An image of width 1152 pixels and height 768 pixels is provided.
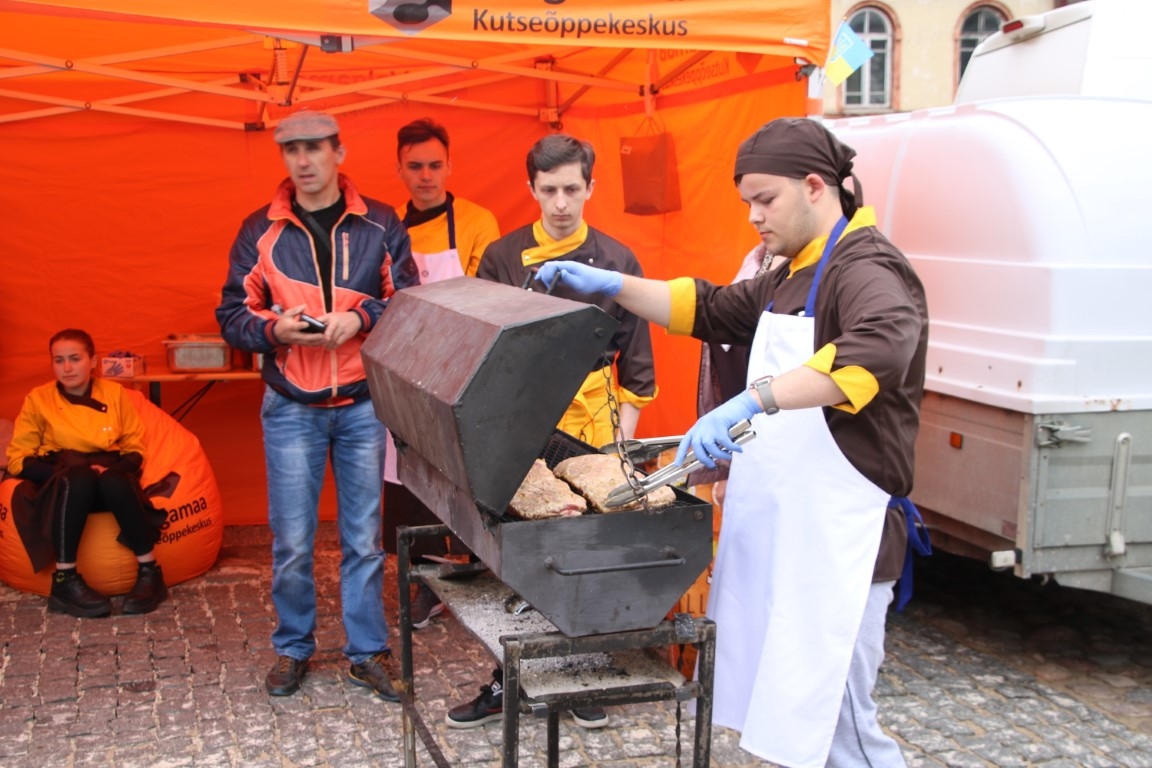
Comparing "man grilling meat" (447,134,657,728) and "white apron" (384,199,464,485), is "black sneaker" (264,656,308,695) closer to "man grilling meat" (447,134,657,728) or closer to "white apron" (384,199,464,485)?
"man grilling meat" (447,134,657,728)

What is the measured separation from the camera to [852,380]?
2365 mm

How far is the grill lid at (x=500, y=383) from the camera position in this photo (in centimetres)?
230

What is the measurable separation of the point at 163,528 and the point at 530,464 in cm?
348

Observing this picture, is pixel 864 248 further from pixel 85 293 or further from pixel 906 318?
pixel 85 293

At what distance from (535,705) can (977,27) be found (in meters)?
22.2

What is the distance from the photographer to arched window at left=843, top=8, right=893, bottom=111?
21609 millimetres

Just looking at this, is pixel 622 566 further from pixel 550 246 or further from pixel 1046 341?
pixel 1046 341

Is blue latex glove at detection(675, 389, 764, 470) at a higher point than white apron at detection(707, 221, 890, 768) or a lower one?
higher

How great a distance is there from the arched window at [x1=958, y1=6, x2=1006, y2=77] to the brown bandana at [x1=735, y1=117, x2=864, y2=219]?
21013 millimetres

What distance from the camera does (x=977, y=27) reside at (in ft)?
71.4

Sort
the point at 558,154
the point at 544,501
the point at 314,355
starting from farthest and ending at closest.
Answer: the point at 314,355, the point at 558,154, the point at 544,501

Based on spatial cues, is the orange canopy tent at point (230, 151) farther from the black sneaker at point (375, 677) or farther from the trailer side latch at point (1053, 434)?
the black sneaker at point (375, 677)

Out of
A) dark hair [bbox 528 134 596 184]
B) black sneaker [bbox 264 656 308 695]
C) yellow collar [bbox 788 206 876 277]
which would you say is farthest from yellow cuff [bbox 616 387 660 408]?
black sneaker [bbox 264 656 308 695]

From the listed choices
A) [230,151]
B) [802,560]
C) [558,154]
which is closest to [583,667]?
[802,560]
